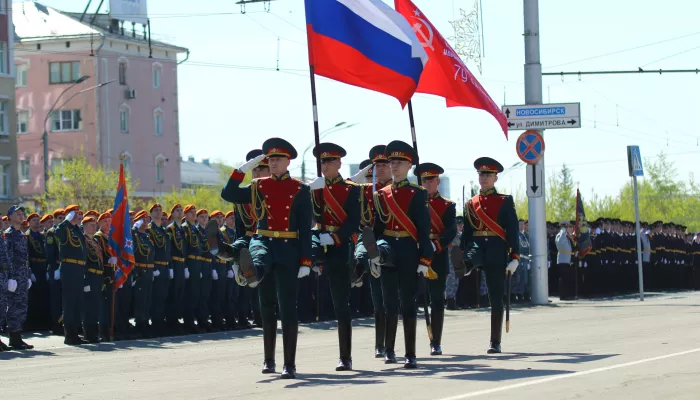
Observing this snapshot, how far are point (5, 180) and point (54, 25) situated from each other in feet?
59.4

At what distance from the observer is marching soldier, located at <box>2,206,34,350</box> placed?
17.5m

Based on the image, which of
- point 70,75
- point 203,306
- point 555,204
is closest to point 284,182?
point 203,306

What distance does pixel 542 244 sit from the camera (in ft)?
88.2

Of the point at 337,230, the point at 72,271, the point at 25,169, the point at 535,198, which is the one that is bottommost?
the point at 72,271

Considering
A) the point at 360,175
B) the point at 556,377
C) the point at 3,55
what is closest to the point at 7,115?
the point at 3,55

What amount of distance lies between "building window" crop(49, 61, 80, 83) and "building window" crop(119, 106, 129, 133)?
3473 millimetres

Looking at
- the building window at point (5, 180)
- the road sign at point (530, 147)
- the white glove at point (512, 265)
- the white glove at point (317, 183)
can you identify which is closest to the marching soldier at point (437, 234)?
the white glove at point (512, 265)

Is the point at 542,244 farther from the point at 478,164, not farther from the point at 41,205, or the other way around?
the point at 41,205

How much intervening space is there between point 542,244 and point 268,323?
1572 centimetres

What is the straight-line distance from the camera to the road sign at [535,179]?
26.1 metres

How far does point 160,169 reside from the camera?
3241 inches

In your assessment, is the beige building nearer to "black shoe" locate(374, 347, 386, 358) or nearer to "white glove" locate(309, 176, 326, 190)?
"black shoe" locate(374, 347, 386, 358)

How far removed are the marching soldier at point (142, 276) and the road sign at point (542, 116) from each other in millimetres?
8868

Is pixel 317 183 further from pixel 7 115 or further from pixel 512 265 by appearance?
pixel 7 115
